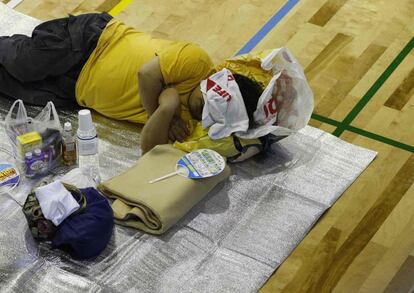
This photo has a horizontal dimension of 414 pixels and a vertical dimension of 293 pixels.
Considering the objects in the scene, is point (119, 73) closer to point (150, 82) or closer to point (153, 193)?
point (150, 82)

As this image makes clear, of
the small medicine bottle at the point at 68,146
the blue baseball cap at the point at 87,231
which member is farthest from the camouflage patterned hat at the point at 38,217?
the small medicine bottle at the point at 68,146

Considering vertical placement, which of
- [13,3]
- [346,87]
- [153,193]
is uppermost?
[13,3]

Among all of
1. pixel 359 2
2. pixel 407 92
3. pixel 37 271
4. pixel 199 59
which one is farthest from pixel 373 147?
pixel 37 271

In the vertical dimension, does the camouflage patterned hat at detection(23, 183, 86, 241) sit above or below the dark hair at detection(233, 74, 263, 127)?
below

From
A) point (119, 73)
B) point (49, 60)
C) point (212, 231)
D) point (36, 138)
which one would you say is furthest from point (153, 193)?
point (49, 60)

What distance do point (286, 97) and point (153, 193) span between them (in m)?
0.63

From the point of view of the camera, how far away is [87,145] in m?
3.03

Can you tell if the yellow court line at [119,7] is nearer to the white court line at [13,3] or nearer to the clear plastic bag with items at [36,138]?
the white court line at [13,3]

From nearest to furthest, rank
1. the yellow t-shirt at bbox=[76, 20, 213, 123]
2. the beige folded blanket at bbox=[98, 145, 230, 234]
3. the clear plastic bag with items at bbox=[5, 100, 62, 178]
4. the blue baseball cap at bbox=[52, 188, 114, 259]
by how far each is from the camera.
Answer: the blue baseball cap at bbox=[52, 188, 114, 259] < the beige folded blanket at bbox=[98, 145, 230, 234] < the clear plastic bag with items at bbox=[5, 100, 62, 178] < the yellow t-shirt at bbox=[76, 20, 213, 123]

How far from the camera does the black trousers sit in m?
3.33

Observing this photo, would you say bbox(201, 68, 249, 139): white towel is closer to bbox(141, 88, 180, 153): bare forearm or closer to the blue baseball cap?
bbox(141, 88, 180, 153): bare forearm

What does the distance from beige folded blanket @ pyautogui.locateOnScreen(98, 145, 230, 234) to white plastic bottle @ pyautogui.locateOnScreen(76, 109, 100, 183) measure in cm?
12

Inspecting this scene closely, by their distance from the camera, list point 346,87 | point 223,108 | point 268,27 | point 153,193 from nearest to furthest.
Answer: point 153,193, point 223,108, point 346,87, point 268,27

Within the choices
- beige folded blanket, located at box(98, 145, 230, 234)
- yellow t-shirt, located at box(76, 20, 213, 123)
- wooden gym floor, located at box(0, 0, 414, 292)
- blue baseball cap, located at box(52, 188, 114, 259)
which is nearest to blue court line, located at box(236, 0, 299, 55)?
wooden gym floor, located at box(0, 0, 414, 292)
